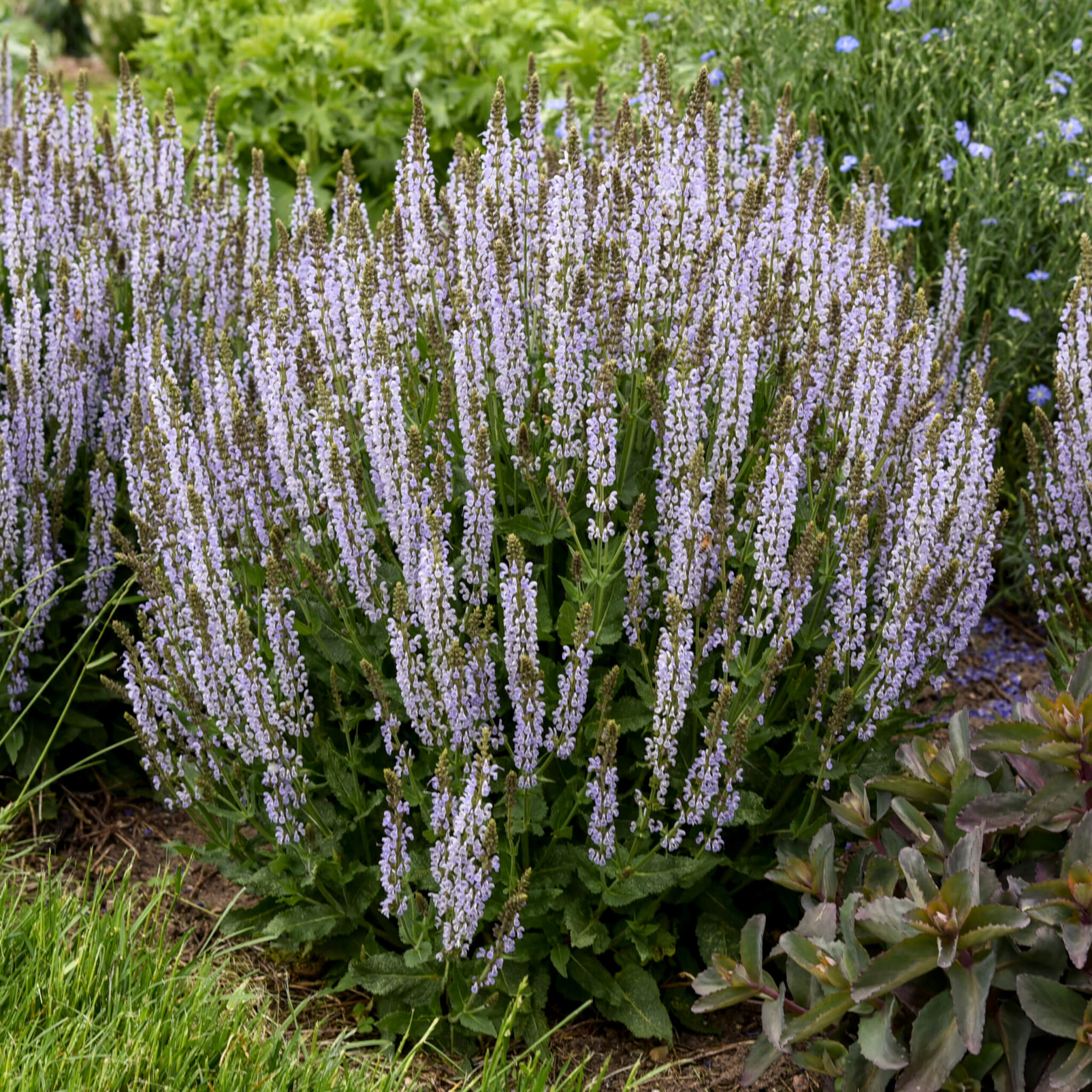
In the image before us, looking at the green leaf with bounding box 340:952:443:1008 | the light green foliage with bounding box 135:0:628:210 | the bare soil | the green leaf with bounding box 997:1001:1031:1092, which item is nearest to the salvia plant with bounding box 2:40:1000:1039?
the green leaf with bounding box 340:952:443:1008

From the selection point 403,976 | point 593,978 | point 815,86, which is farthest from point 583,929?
point 815,86

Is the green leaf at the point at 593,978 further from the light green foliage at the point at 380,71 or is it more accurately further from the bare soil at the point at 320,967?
the light green foliage at the point at 380,71

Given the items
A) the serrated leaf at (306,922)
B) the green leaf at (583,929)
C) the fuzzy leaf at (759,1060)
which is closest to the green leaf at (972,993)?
the fuzzy leaf at (759,1060)

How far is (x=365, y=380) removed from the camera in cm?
292

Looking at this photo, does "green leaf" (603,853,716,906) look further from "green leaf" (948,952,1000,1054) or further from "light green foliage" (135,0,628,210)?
"light green foliage" (135,0,628,210)

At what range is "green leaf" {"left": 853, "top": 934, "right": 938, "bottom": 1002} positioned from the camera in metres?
2.36

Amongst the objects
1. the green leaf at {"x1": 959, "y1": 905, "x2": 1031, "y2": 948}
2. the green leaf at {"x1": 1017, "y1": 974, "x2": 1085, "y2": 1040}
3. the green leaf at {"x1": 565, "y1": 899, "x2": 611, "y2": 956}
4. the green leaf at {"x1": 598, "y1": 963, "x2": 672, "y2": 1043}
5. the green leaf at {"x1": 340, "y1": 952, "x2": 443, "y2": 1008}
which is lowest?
the green leaf at {"x1": 598, "y1": 963, "x2": 672, "y2": 1043}

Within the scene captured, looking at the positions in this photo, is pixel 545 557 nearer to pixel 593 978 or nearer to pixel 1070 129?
pixel 593 978

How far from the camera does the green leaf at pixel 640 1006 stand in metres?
2.94

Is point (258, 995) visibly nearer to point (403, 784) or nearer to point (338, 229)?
point (403, 784)

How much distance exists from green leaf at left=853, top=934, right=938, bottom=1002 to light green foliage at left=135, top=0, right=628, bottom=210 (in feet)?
18.0

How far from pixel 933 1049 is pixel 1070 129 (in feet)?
12.0

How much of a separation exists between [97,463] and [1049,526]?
2.81 meters

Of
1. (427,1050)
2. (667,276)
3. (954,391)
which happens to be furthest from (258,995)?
(954,391)
